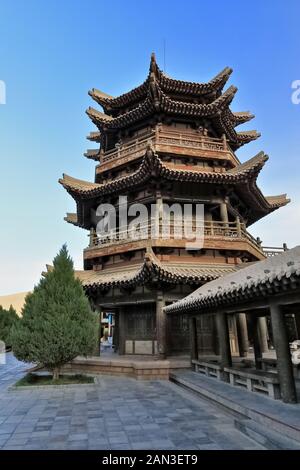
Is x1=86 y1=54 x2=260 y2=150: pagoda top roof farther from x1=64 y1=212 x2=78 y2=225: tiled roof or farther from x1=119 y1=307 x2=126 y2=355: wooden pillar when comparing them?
x1=119 y1=307 x2=126 y2=355: wooden pillar

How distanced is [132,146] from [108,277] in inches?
275

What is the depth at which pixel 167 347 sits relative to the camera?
1270cm

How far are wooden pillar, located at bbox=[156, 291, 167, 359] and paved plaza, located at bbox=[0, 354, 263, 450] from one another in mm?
2848

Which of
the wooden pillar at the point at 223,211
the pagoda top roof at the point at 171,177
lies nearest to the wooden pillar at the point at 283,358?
the pagoda top roof at the point at 171,177

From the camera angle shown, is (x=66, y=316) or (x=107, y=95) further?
(x=107, y=95)

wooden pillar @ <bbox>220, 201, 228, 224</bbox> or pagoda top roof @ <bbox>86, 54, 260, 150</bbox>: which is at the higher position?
pagoda top roof @ <bbox>86, 54, 260, 150</bbox>

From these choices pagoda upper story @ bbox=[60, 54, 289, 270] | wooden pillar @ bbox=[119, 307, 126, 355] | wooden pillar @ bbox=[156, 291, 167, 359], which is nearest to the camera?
wooden pillar @ bbox=[156, 291, 167, 359]

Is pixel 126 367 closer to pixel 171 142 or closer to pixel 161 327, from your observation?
pixel 161 327

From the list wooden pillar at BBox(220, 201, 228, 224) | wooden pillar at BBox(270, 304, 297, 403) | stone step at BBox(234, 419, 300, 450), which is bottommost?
stone step at BBox(234, 419, 300, 450)

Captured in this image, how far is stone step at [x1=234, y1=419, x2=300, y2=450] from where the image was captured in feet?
14.6

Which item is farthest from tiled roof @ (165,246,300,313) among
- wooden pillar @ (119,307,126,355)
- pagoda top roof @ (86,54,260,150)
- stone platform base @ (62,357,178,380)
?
pagoda top roof @ (86,54,260,150)
